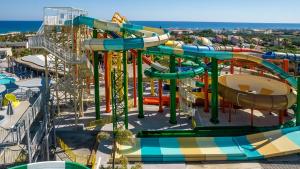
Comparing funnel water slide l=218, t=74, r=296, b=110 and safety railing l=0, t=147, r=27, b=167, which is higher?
funnel water slide l=218, t=74, r=296, b=110

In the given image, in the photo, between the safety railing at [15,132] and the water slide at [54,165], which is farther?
the safety railing at [15,132]

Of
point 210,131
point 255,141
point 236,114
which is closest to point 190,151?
point 210,131

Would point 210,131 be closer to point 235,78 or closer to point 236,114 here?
point 236,114

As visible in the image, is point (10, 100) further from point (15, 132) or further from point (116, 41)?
point (116, 41)

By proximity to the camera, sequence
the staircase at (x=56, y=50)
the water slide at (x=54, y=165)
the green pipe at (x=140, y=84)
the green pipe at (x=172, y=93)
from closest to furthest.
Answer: the water slide at (x=54, y=165) → the staircase at (x=56, y=50) → the green pipe at (x=172, y=93) → the green pipe at (x=140, y=84)

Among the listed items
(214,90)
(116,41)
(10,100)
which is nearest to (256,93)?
(214,90)

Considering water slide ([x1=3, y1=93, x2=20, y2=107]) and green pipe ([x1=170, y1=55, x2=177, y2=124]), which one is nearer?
water slide ([x1=3, y1=93, x2=20, y2=107])

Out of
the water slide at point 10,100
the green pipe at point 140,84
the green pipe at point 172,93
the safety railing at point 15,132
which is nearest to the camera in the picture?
the safety railing at point 15,132

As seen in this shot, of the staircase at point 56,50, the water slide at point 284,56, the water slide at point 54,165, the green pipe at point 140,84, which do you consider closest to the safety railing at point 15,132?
the water slide at point 54,165

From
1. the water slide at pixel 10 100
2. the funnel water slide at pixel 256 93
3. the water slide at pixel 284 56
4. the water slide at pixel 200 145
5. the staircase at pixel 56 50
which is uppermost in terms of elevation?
the staircase at pixel 56 50

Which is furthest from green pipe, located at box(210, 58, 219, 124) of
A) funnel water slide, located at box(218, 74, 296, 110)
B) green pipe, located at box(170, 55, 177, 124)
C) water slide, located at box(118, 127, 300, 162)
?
water slide, located at box(118, 127, 300, 162)

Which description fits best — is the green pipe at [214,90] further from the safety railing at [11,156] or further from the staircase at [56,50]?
the safety railing at [11,156]

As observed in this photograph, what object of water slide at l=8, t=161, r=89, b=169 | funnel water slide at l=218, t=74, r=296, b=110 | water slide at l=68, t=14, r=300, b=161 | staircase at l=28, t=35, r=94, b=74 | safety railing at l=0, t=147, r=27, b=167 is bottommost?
safety railing at l=0, t=147, r=27, b=167

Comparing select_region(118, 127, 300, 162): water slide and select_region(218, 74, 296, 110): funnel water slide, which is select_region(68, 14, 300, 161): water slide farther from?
select_region(218, 74, 296, 110): funnel water slide
